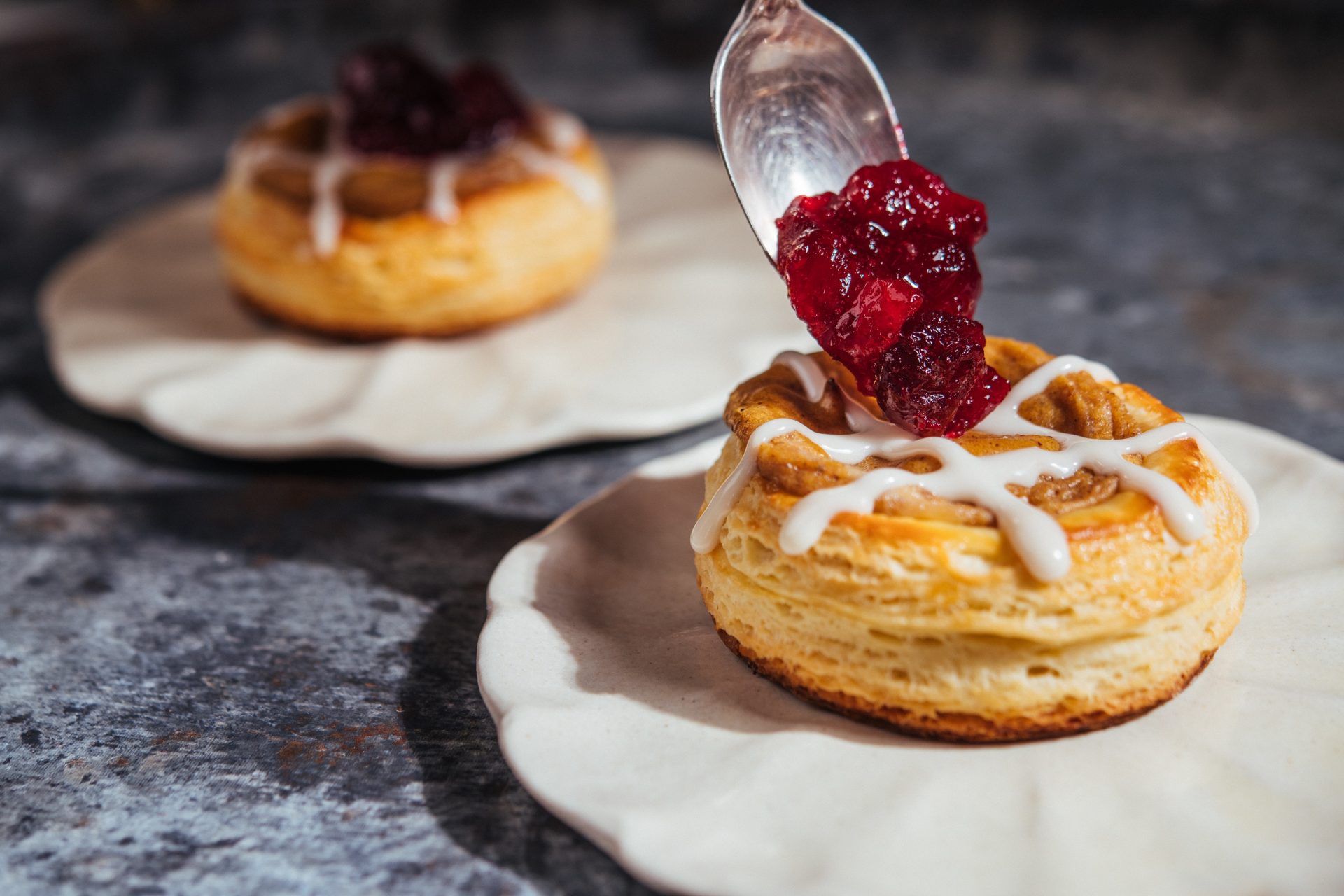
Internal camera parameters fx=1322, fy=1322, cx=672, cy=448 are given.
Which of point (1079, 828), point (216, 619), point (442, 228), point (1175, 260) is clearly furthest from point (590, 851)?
point (1175, 260)

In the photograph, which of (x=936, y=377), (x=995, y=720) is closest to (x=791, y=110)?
(x=936, y=377)

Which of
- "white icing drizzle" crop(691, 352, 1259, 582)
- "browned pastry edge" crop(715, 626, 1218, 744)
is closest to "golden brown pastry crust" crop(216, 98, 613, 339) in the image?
"white icing drizzle" crop(691, 352, 1259, 582)

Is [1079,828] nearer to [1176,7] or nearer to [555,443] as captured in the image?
[555,443]

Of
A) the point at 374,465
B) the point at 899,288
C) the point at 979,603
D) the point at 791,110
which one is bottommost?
the point at 374,465

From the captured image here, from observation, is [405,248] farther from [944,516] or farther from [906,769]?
[906,769]

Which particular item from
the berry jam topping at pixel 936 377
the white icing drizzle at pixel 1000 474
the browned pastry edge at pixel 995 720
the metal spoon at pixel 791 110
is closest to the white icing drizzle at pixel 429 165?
the metal spoon at pixel 791 110
